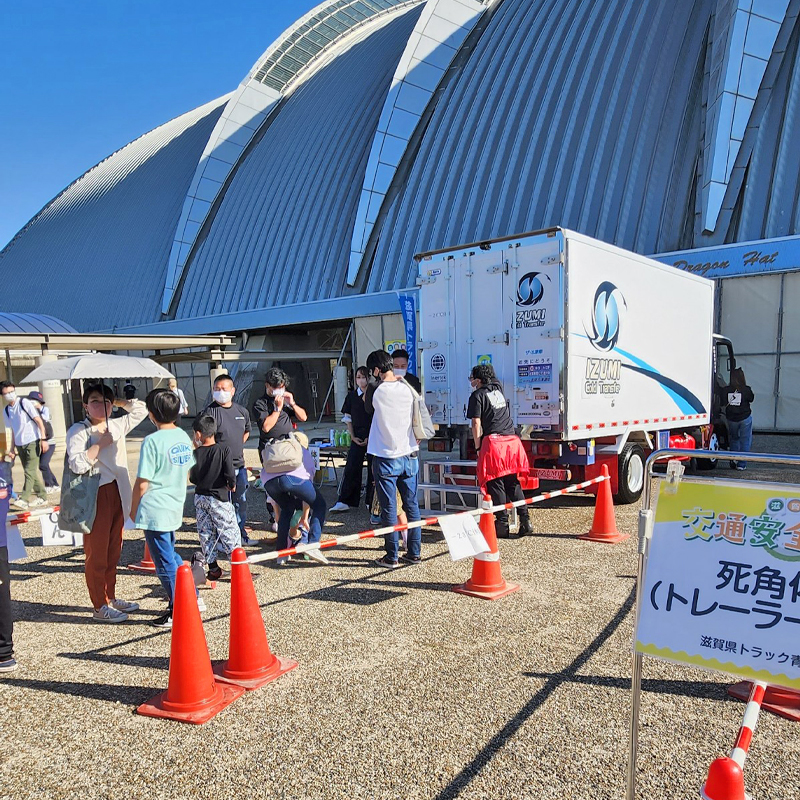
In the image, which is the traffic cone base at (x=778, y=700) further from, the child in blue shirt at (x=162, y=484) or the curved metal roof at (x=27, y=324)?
the curved metal roof at (x=27, y=324)

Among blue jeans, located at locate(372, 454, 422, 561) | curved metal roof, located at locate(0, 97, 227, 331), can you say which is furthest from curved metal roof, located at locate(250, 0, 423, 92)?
blue jeans, located at locate(372, 454, 422, 561)

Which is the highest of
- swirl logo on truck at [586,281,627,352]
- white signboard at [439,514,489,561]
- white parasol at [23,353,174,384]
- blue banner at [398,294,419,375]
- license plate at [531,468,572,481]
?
blue banner at [398,294,419,375]

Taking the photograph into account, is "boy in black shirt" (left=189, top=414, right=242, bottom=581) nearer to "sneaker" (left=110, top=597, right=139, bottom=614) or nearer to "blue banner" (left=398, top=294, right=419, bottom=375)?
"sneaker" (left=110, top=597, right=139, bottom=614)

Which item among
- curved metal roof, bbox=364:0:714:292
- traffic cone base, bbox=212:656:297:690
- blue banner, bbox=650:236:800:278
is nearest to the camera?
traffic cone base, bbox=212:656:297:690

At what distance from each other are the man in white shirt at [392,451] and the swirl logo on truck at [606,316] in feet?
9.34

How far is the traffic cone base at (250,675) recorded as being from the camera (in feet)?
12.6

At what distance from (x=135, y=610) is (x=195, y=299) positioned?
2513cm

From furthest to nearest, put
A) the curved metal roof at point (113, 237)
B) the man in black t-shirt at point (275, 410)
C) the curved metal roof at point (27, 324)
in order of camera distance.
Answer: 1. the curved metal roof at point (113, 237)
2. the curved metal roof at point (27, 324)
3. the man in black t-shirt at point (275, 410)

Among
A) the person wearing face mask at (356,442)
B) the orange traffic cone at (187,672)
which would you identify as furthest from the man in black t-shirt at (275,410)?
the orange traffic cone at (187,672)

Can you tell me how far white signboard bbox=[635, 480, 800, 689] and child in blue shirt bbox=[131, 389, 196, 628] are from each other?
133 inches

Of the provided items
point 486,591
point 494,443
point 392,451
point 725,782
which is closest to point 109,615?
point 392,451

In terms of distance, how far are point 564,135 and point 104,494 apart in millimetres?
18504

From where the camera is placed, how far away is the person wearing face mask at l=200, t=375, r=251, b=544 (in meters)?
6.04

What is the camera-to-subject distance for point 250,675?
152 inches
